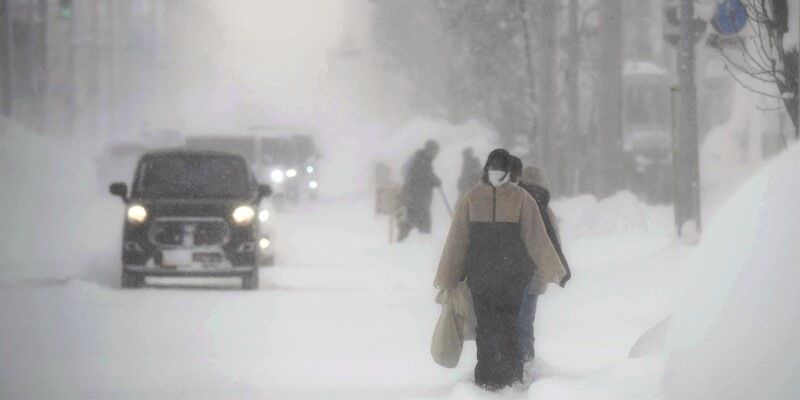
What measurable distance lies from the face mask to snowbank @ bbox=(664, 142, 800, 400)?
1793 mm

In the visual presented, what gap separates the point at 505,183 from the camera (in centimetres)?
967

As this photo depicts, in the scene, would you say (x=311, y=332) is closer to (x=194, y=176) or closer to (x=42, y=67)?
(x=194, y=176)

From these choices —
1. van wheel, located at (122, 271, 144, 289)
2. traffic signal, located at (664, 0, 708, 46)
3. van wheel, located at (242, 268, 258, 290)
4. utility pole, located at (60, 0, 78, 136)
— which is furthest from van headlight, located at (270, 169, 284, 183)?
utility pole, located at (60, 0, 78, 136)

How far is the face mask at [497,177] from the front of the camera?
9602mm

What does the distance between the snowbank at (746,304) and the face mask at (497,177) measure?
1793mm

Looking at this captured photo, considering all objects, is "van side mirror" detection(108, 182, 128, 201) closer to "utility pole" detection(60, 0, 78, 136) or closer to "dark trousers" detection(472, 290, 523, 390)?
"dark trousers" detection(472, 290, 523, 390)

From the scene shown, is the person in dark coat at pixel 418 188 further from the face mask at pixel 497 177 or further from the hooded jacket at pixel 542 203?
the face mask at pixel 497 177

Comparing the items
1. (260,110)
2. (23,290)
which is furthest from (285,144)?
(260,110)

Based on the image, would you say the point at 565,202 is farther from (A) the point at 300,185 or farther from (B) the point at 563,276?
(B) the point at 563,276

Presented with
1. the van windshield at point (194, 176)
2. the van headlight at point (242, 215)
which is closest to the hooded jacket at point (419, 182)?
the van windshield at point (194, 176)

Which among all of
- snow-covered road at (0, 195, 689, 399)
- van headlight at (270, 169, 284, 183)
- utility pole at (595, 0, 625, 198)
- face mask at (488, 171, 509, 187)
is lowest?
snow-covered road at (0, 195, 689, 399)

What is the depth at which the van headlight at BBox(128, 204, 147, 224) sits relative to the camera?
1861 cm

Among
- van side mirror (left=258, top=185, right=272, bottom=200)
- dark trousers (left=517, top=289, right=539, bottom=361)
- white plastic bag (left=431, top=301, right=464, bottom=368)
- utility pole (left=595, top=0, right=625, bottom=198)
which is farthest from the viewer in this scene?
utility pole (left=595, top=0, right=625, bottom=198)

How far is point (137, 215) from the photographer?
18641mm
